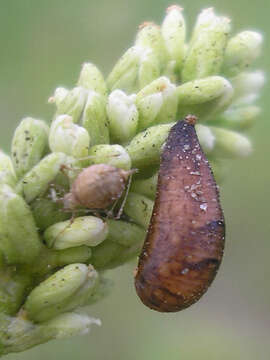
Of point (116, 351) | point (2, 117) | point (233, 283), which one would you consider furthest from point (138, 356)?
point (2, 117)

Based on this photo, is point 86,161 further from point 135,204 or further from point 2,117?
point 2,117

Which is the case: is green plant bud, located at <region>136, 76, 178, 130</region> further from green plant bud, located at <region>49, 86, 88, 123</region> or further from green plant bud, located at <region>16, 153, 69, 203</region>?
green plant bud, located at <region>16, 153, 69, 203</region>

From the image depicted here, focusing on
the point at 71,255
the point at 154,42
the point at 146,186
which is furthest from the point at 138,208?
the point at 154,42

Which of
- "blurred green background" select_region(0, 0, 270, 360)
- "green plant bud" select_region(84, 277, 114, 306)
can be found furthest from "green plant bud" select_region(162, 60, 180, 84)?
"blurred green background" select_region(0, 0, 270, 360)

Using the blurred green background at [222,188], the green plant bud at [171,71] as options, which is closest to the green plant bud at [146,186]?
the green plant bud at [171,71]

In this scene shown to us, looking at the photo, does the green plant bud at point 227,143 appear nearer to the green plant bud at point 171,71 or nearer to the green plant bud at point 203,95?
the green plant bud at point 203,95

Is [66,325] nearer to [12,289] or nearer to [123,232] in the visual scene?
[12,289]

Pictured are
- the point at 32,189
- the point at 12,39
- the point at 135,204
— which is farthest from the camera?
the point at 12,39
